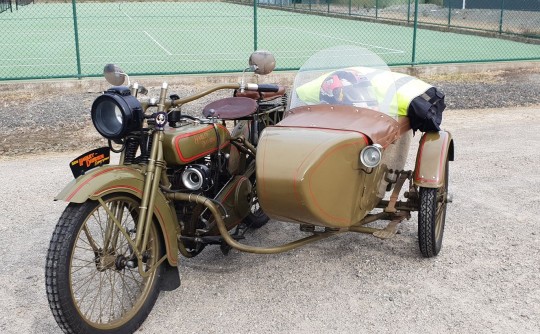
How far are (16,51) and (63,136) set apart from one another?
985 cm

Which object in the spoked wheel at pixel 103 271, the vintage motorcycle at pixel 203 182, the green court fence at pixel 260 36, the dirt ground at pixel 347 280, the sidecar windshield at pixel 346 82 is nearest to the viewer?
the spoked wheel at pixel 103 271

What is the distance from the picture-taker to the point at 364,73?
4133 millimetres

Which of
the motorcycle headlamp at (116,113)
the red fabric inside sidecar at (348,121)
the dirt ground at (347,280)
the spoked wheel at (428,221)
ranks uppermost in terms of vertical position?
the motorcycle headlamp at (116,113)

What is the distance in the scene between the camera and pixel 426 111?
14.0 ft

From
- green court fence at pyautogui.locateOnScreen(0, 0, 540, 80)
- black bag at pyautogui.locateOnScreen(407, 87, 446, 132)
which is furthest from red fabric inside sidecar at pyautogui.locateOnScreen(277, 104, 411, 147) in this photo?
green court fence at pyautogui.locateOnScreen(0, 0, 540, 80)

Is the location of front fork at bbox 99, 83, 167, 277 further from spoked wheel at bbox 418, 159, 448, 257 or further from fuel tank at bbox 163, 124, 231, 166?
spoked wheel at bbox 418, 159, 448, 257

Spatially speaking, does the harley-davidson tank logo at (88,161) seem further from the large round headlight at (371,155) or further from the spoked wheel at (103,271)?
the large round headlight at (371,155)

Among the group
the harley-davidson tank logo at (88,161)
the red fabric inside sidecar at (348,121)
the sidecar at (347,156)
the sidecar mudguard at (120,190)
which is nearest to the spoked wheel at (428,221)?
the sidecar at (347,156)

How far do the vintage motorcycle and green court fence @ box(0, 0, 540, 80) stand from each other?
7779 millimetres

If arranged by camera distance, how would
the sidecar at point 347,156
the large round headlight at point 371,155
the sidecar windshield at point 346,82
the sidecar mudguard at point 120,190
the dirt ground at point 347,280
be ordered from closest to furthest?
the sidecar mudguard at point 120,190
the sidecar at point 347,156
the large round headlight at point 371,155
the dirt ground at point 347,280
the sidecar windshield at point 346,82

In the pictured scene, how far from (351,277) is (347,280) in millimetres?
52

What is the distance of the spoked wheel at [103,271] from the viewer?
9.74 ft

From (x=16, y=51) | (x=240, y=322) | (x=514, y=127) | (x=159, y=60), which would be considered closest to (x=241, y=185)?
(x=240, y=322)

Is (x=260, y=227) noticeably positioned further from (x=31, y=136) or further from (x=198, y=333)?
(x=31, y=136)
